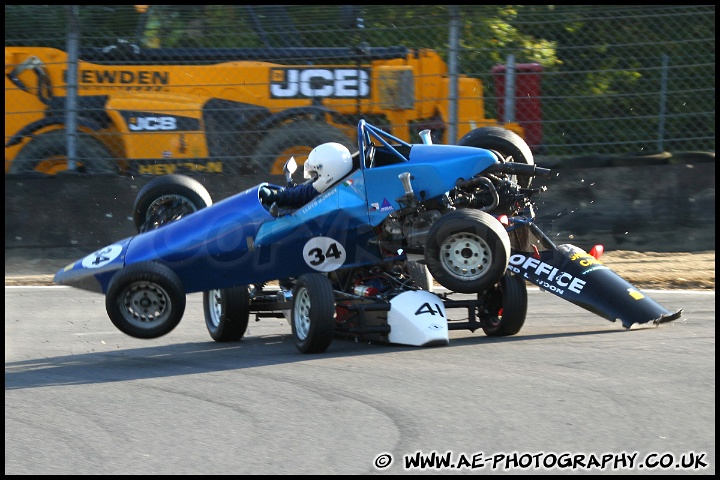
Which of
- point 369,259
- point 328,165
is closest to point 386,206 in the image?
point 369,259

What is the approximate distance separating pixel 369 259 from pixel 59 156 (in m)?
5.20

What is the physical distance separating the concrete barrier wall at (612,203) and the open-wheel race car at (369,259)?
328 cm

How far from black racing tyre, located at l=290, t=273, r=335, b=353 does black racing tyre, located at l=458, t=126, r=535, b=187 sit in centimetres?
161

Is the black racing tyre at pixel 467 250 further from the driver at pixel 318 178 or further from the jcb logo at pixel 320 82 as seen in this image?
the jcb logo at pixel 320 82

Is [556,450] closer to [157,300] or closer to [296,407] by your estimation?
[296,407]

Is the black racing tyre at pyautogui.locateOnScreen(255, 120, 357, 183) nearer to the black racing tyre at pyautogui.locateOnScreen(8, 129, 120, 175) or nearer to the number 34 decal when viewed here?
the black racing tyre at pyautogui.locateOnScreen(8, 129, 120, 175)

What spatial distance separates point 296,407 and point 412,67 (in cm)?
671

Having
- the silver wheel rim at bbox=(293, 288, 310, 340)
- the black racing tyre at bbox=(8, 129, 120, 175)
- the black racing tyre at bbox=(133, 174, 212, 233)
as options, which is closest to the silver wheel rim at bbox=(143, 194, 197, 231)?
the black racing tyre at bbox=(133, 174, 212, 233)

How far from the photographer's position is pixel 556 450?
4637 millimetres

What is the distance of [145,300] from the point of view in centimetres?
718

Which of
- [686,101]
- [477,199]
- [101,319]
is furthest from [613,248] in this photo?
[101,319]

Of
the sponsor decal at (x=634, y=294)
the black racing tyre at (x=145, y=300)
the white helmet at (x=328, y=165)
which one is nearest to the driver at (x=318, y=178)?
the white helmet at (x=328, y=165)

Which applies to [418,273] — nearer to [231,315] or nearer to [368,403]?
[231,315]

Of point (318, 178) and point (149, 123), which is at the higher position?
point (149, 123)
